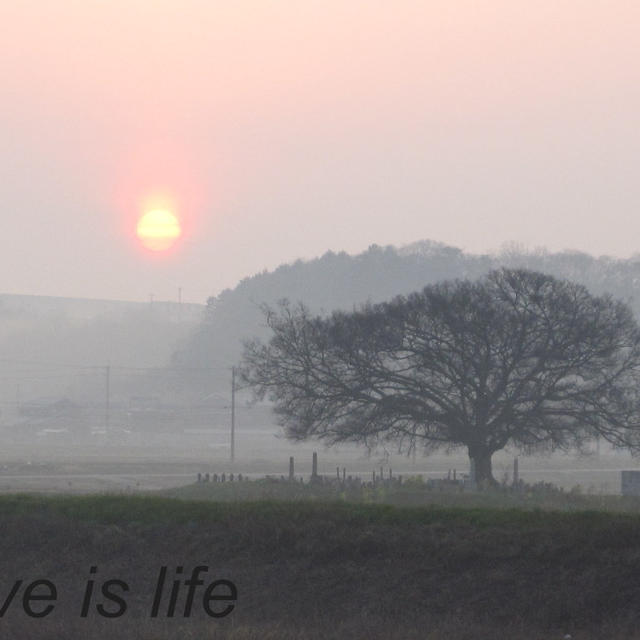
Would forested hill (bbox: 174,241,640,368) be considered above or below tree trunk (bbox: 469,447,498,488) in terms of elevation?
above

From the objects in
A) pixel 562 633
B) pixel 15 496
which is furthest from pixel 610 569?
pixel 15 496

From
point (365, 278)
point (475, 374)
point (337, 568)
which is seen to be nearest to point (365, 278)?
point (365, 278)

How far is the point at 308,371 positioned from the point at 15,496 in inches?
782

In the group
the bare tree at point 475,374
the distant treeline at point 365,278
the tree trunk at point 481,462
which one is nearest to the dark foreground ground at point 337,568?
the bare tree at point 475,374

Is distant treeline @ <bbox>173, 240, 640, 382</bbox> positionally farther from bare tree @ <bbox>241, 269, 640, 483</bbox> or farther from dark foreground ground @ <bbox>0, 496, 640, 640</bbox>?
dark foreground ground @ <bbox>0, 496, 640, 640</bbox>

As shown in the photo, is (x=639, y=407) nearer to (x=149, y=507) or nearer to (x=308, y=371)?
(x=308, y=371)

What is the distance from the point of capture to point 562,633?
14977mm

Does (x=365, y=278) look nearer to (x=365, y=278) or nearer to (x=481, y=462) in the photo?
(x=365, y=278)

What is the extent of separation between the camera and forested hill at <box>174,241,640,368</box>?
539 feet

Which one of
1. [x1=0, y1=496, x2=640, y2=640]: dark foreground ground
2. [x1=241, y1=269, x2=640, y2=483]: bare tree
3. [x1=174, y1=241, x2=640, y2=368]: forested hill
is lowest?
[x1=0, y1=496, x2=640, y2=640]: dark foreground ground

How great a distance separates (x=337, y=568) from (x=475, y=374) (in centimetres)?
2362

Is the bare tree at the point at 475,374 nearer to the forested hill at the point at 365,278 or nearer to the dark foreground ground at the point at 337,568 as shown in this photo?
the dark foreground ground at the point at 337,568

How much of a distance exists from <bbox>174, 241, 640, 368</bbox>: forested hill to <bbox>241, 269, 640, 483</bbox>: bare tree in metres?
118

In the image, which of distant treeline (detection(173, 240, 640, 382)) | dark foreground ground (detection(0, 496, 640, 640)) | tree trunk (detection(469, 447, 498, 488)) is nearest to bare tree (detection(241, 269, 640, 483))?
tree trunk (detection(469, 447, 498, 488))
